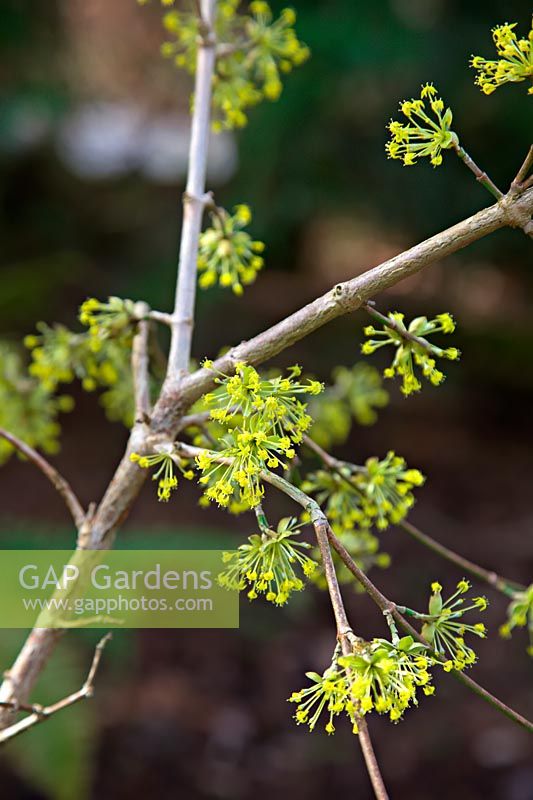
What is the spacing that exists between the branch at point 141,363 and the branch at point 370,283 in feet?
0.33

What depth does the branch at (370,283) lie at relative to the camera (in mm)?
534

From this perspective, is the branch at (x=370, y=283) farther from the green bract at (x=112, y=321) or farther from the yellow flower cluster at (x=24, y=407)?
the yellow flower cluster at (x=24, y=407)

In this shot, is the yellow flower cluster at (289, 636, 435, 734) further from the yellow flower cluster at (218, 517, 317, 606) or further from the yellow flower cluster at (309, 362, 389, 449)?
the yellow flower cluster at (309, 362, 389, 449)

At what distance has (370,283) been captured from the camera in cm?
57

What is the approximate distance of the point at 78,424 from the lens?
3.20 metres

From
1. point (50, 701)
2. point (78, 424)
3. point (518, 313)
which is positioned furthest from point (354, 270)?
point (50, 701)

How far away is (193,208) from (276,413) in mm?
327

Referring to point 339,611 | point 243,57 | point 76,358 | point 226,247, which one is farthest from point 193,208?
point 339,611

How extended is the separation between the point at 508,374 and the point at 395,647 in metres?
2.73

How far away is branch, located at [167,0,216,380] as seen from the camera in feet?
2.38

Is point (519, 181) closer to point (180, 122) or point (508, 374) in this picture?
point (508, 374)

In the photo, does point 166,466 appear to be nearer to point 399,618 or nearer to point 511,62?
point 399,618

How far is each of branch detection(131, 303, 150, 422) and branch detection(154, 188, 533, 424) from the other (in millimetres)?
102

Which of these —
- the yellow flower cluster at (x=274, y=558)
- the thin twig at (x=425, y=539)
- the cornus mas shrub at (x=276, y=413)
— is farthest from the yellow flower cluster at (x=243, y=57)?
the yellow flower cluster at (x=274, y=558)
